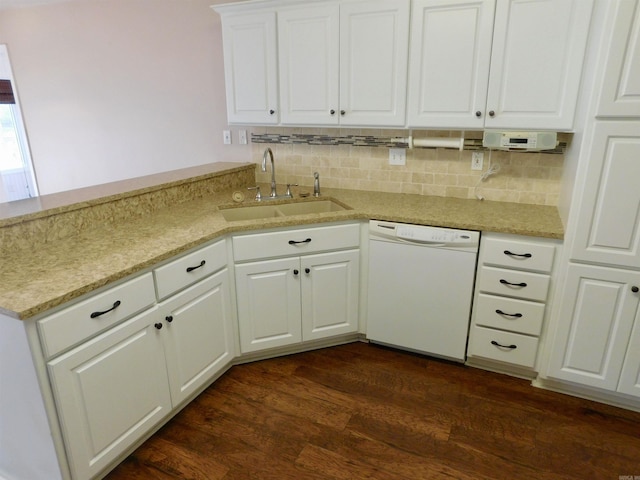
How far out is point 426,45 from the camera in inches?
88.9

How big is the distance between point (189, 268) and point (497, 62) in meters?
1.89

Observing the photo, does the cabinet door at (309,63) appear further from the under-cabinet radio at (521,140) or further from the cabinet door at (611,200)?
the cabinet door at (611,200)

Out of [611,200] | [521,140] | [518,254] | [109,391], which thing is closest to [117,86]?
[109,391]

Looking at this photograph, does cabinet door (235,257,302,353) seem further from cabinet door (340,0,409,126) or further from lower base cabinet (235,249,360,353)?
cabinet door (340,0,409,126)

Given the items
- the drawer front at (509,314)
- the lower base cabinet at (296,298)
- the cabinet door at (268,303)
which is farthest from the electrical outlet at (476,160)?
the cabinet door at (268,303)

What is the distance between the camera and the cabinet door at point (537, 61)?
6.45ft

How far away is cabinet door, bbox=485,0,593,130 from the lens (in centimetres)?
197

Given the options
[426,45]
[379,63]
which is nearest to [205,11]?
[379,63]

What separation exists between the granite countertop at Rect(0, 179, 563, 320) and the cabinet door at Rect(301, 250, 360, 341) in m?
0.26

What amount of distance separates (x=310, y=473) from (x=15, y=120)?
479 cm

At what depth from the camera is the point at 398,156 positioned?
2.79 metres

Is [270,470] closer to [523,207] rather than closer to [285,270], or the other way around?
[285,270]

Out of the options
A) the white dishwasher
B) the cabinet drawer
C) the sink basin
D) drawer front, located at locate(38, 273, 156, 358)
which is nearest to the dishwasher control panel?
the white dishwasher

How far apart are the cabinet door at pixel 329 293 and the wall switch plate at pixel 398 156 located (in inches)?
30.0
